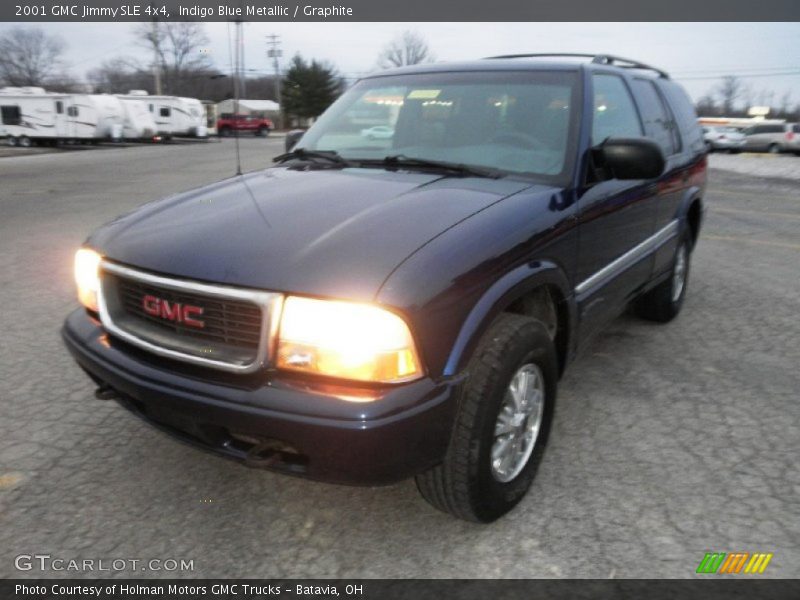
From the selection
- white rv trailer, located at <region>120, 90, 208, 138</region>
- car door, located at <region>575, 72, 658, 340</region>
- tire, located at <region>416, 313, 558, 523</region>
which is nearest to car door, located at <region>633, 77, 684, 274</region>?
car door, located at <region>575, 72, 658, 340</region>

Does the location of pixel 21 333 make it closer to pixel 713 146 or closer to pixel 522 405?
pixel 522 405

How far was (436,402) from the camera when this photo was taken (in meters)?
2.09

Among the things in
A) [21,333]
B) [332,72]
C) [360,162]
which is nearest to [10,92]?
[21,333]

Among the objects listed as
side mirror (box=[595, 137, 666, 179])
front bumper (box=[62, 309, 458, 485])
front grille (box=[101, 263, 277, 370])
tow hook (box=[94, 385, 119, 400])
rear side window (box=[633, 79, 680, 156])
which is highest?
rear side window (box=[633, 79, 680, 156])

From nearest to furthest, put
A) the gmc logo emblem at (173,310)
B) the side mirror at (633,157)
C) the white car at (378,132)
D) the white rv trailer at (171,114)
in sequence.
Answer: the gmc logo emblem at (173,310), the side mirror at (633,157), the white car at (378,132), the white rv trailer at (171,114)

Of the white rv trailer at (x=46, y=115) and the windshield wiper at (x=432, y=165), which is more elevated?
the windshield wiper at (x=432, y=165)

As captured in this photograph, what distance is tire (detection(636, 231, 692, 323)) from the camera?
478 cm

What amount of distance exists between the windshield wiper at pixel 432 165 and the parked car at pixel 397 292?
0.02m

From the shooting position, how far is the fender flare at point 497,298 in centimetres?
218

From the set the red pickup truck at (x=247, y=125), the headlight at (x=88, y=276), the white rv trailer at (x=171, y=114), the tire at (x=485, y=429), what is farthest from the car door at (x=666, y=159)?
the red pickup truck at (x=247, y=125)

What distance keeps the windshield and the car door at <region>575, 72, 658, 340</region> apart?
0.69 feet

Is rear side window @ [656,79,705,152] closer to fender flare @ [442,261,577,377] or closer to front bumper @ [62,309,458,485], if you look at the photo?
fender flare @ [442,261,577,377]

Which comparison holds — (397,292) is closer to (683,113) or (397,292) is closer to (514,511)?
(514,511)

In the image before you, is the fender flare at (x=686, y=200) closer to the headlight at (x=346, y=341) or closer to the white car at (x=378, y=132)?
the white car at (x=378, y=132)
